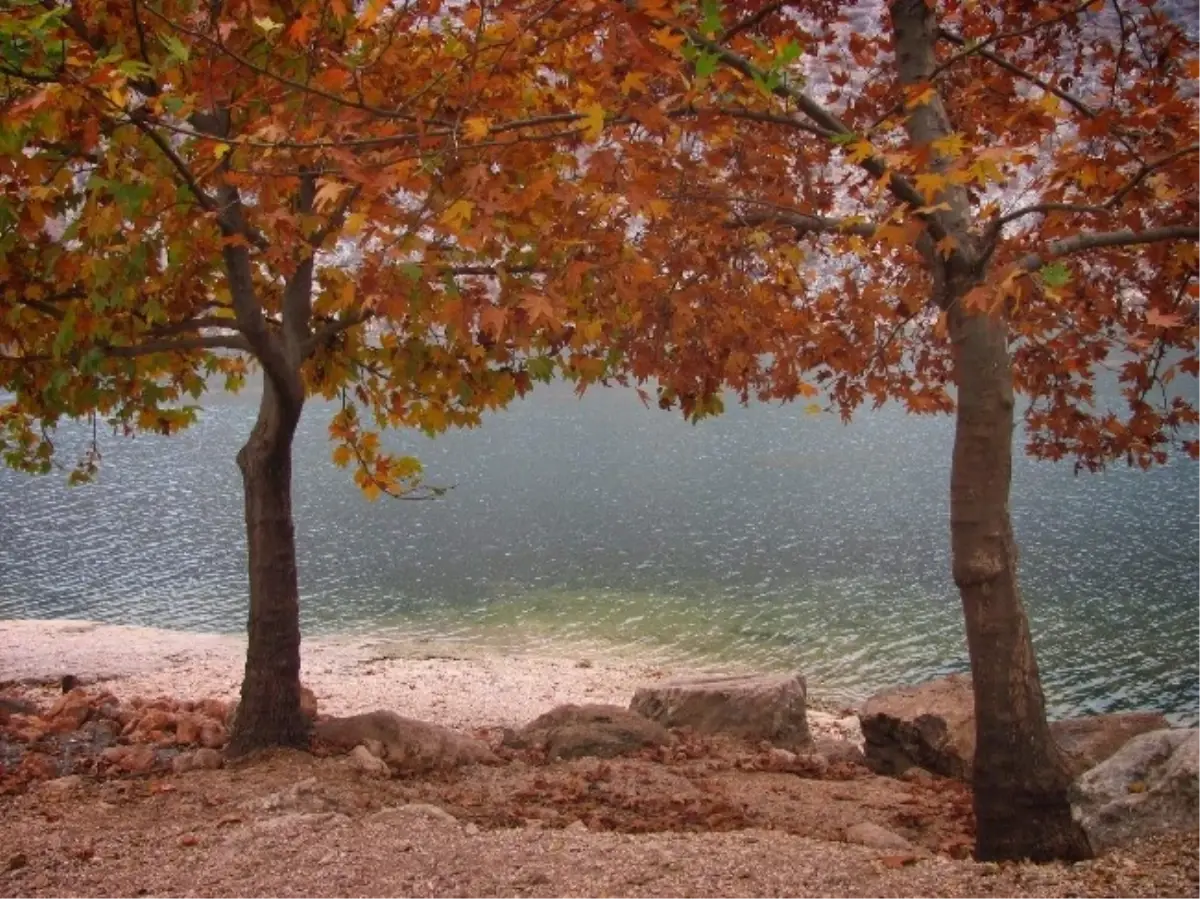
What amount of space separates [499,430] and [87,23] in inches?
2766

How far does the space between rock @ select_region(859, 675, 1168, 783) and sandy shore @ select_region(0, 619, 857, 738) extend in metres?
4.91

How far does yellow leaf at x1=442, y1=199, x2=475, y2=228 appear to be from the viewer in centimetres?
562

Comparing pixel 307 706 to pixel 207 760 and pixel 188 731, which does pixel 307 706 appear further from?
pixel 207 760

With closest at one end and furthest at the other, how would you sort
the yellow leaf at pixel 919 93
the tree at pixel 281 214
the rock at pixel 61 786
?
the tree at pixel 281 214 < the yellow leaf at pixel 919 93 < the rock at pixel 61 786

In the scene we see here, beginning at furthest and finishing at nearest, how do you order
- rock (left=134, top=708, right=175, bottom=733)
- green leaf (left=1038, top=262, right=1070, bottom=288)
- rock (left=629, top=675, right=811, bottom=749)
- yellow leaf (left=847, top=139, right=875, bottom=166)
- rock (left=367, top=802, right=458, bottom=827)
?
rock (left=629, top=675, right=811, bottom=749) → rock (left=134, top=708, right=175, bottom=733) → rock (left=367, top=802, right=458, bottom=827) → yellow leaf (left=847, top=139, right=875, bottom=166) → green leaf (left=1038, top=262, right=1070, bottom=288)

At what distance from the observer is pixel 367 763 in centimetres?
984

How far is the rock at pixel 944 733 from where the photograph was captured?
11781 millimetres

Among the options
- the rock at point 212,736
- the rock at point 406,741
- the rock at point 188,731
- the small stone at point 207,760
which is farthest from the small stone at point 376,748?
the rock at point 188,731

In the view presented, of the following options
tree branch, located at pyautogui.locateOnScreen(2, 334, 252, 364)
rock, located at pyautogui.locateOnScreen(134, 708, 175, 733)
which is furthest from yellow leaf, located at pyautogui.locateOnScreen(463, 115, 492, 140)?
rock, located at pyautogui.locateOnScreen(134, 708, 175, 733)

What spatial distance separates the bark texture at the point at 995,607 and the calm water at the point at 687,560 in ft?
44.9

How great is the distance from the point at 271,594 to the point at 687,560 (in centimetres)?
2451

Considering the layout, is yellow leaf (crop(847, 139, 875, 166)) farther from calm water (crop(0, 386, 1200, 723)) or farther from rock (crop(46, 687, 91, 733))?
calm water (crop(0, 386, 1200, 723))

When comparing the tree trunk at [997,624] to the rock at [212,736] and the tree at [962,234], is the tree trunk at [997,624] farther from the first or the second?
the rock at [212,736]

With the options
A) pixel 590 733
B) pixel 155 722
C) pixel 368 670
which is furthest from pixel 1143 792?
pixel 368 670
